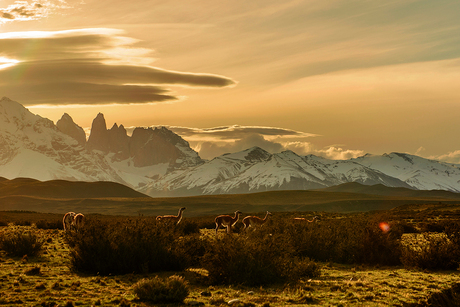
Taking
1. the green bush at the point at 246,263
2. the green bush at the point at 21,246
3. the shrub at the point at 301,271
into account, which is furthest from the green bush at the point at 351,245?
the green bush at the point at 21,246

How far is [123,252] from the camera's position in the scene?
1873cm

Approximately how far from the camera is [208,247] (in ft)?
58.7

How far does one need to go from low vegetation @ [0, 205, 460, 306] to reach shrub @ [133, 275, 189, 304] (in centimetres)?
3

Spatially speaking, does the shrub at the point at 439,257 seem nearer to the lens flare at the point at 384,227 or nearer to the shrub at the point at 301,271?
the lens flare at the point at 384,227

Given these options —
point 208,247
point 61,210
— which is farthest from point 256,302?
point 61,210

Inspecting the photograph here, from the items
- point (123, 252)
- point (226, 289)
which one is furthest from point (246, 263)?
point (123, 252)

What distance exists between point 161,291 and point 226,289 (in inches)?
120

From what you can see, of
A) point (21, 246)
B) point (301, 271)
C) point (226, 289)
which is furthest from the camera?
point (21, 246)

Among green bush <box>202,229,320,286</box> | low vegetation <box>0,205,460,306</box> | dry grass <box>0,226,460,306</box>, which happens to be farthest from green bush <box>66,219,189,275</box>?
green bush <box>202,229,320,286</box>

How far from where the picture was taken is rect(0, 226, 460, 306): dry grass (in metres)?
13.9

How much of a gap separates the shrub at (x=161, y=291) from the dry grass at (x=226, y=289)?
31 cm

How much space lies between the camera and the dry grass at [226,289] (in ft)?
45.4

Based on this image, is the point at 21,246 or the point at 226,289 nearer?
the point at 226,289

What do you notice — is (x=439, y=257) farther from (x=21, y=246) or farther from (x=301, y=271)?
(x=21, y=246)
